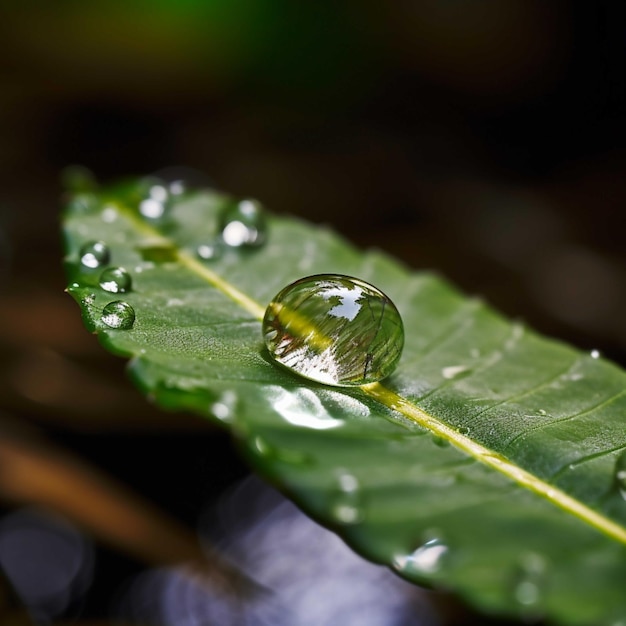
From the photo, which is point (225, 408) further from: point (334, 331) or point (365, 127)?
point (365, 127)

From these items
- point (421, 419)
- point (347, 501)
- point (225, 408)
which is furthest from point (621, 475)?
point (225, 408)

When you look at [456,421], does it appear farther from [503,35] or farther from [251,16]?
[503,35]

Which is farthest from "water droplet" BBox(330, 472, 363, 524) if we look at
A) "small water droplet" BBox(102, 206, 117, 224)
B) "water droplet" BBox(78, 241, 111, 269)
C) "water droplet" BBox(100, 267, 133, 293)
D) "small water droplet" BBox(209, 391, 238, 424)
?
"small water droplet" BBox(102, 206, 117, 224)

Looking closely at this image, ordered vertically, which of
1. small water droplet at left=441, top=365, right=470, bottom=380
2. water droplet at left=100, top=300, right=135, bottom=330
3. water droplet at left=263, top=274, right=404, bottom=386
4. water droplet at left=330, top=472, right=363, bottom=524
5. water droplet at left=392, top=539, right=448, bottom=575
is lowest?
water droplet at left=392, top=539, right=448, bottom=575

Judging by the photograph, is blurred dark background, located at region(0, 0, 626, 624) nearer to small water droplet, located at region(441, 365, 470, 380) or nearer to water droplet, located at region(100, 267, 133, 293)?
water droplet, located at region(100, 267, 133, 293)

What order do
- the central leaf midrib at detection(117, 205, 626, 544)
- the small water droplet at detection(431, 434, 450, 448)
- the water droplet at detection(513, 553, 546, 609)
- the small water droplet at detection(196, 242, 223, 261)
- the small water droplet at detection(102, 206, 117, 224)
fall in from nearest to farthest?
the water droplet at detection(513, 553, 546, 609) → the central leaf midrib at detection(117, 205, 626, 544) → the small water droplet at detection(431, 434, 450, 448) → the small water droplet at detection(196, 242, 223, 261) → the small water droplet at detection(102, 206, 117, 224)

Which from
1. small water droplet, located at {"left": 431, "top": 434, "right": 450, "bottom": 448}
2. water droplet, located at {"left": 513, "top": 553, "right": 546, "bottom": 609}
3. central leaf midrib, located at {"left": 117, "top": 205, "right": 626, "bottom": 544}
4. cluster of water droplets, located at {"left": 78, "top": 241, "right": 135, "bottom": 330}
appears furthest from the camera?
cluster of water droplets, located at {"left": 78, "top": 241, "right": 135, "bottom": 330}
